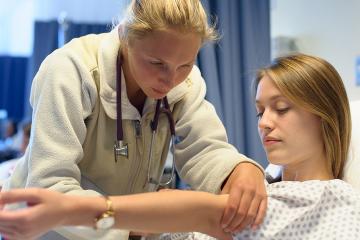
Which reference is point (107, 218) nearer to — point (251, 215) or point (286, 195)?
point (251, 215)

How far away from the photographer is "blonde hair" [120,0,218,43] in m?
1.01

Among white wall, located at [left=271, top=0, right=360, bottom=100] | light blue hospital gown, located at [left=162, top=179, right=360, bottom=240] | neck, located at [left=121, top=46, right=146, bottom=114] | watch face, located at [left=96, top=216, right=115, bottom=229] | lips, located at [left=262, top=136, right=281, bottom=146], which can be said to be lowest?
light blue hospital gown, located at [left=162, top=179, right=360, bottom=240]

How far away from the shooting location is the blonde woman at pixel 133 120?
1014 millimetres

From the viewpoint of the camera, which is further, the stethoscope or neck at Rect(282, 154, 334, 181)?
neck at Rect(282, 154, 334, 181)

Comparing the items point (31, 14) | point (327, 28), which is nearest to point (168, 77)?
point (327, 28)

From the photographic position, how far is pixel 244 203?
103 centimetres

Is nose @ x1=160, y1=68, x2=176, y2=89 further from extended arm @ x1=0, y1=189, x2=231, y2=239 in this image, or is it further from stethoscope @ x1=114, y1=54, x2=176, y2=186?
extended arm @ x1=0, y1=189, x2=231, y2=239

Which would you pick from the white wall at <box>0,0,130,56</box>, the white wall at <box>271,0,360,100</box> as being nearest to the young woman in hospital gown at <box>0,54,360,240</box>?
the white wall at <box>271,0,360,100</box>

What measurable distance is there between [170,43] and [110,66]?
0.74 feet

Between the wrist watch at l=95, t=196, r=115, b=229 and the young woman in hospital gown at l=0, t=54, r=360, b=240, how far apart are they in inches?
0.4

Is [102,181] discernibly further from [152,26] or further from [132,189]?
[152,26]

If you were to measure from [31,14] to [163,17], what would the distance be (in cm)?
344

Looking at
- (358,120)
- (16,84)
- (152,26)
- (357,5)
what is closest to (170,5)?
(152,26)

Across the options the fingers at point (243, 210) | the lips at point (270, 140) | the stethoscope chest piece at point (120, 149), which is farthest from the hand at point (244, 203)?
the stethoscope chest piece at point (120, 149)
